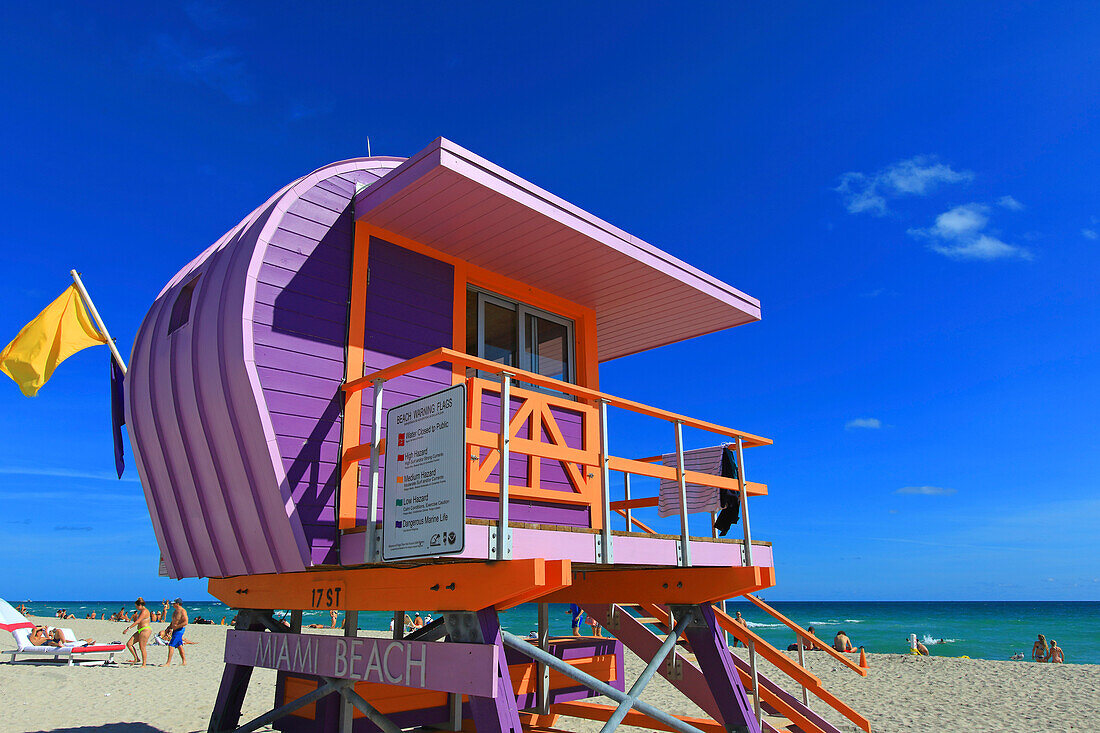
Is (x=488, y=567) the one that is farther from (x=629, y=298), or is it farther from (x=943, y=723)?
(x=943, y=723)

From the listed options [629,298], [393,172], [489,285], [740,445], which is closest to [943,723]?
[740,445]

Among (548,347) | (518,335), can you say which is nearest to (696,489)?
(548,347)

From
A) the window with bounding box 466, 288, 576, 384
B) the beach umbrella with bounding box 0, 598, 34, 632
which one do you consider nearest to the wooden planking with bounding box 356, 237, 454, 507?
the window with bounding box 466, 288, 576, 384

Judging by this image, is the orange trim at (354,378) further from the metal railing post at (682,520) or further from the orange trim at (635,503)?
the orange trim at (635,503)

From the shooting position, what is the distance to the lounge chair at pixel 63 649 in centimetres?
1903

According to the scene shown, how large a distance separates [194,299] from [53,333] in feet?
12.2

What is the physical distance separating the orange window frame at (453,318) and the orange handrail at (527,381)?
309mm

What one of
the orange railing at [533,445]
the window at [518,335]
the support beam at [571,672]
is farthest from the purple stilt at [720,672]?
the window at [518,335]

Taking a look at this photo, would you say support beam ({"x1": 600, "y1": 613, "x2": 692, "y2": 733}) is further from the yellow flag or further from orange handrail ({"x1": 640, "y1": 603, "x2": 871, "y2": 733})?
the yellow flag

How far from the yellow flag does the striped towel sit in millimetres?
6809

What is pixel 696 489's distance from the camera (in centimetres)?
801

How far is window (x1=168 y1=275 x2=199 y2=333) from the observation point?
7043 mm

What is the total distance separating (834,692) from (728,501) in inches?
461

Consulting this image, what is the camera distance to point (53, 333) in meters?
9.18
